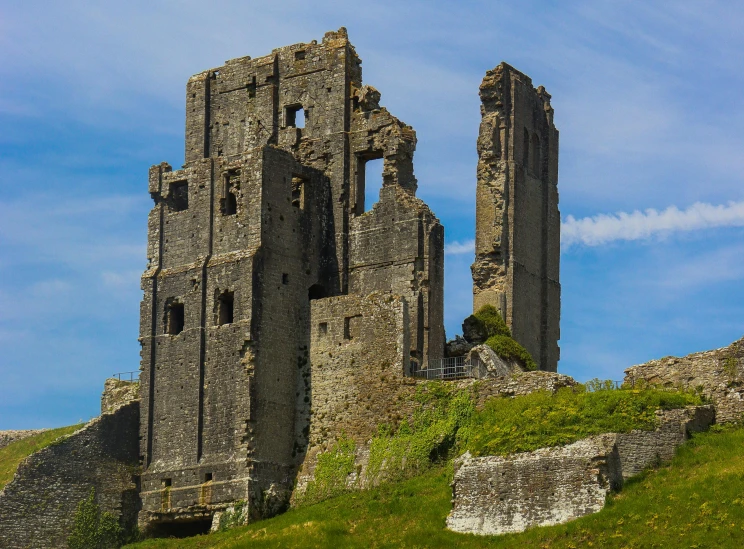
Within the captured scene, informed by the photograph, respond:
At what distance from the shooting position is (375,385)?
5016cm

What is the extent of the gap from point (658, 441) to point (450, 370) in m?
9.37

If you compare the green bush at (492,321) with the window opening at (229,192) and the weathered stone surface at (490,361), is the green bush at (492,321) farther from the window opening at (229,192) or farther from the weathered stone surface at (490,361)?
the window opening at (229,192)

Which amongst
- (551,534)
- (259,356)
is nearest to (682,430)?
(551,534)

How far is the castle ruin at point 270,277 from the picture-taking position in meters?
50.5

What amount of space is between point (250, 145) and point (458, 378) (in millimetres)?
10405

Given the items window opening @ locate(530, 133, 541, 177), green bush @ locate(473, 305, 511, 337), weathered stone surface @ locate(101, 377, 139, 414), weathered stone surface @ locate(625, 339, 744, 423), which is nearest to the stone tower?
weathered stone surface @ locate(101, 377, 139, 414)

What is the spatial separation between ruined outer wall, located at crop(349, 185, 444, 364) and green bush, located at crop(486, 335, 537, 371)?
7.38ft

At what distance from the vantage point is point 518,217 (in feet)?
196

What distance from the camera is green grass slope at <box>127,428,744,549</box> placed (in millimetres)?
→ 39625

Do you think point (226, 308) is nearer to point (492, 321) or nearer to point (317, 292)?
point (317, 292)

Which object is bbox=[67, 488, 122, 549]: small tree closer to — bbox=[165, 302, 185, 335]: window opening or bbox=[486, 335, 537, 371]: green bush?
bbox=[165, 302, 185, 335]: window opening

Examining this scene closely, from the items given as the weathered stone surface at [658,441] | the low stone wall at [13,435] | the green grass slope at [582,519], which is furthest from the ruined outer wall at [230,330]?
the weathered stone surface at [658,441]

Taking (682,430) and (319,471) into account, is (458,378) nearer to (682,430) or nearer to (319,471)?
(319,471)

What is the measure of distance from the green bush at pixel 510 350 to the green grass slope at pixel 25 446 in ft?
41.4
